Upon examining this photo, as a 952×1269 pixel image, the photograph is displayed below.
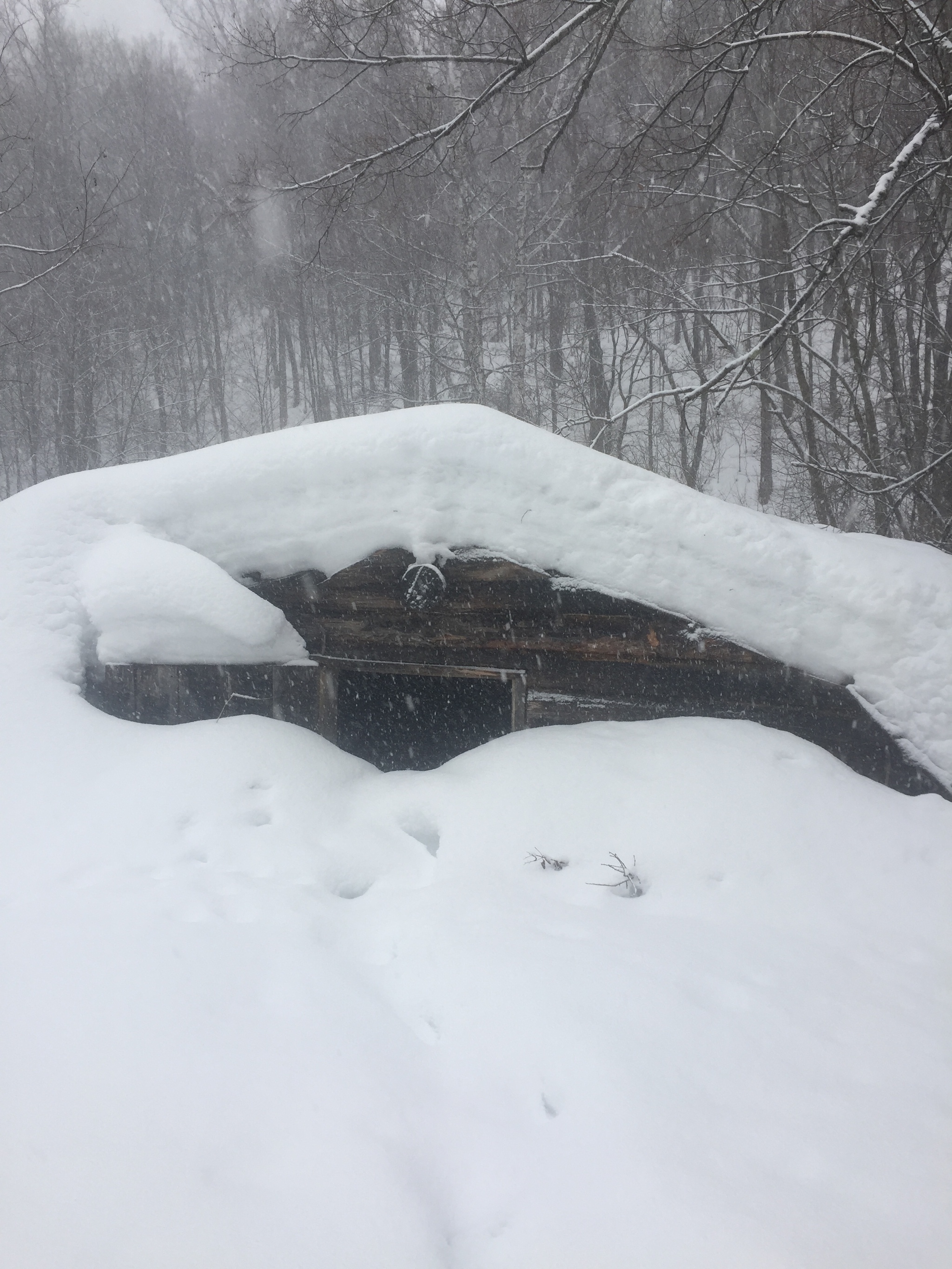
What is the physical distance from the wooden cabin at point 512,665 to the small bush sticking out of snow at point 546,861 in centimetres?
126

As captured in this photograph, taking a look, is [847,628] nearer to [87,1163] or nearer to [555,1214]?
[555,1214]

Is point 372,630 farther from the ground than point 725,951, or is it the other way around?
point 372,630

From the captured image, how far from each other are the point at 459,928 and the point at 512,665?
6.30 ft

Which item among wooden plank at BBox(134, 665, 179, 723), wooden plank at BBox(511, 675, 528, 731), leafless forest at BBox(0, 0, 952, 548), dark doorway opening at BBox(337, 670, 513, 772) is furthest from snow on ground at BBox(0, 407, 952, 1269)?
dark doorway opening at BBox(337, 670, 513, 772)

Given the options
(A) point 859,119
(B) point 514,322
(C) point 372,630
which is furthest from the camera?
(B) point 514,322

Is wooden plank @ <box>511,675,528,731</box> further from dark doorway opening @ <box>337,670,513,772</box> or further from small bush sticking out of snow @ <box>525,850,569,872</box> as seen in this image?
dark doorway opening @ <box>337,670,513,772</box>

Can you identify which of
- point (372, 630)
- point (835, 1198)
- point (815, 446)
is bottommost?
point (835, 1198)

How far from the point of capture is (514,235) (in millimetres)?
11805

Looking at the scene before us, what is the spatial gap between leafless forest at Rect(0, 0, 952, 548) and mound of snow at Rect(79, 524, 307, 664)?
2550 mm

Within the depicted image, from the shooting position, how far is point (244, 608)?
4.15m

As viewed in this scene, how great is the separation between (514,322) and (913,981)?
11.6m

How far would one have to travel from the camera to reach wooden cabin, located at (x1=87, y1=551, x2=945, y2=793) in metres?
3.82

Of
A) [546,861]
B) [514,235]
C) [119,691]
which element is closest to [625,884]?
[546,861]

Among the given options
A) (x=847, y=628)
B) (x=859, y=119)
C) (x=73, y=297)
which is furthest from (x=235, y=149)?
(x=847, y=628)
